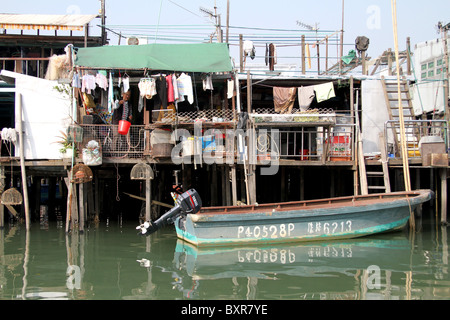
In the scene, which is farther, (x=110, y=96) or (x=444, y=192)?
(x=110, y=96)

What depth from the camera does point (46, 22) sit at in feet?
58.3

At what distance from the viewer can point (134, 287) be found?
7.72 metres

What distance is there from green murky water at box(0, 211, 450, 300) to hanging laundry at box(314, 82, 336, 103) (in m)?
4.63

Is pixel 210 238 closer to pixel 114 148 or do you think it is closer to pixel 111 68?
pixel 114 148

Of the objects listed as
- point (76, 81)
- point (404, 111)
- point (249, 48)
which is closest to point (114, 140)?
point (76, 81)

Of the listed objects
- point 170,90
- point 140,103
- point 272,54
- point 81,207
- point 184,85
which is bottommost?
point 81,207

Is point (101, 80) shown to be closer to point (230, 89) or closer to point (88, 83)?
point (88, 83)

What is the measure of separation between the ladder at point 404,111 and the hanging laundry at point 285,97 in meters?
2.80

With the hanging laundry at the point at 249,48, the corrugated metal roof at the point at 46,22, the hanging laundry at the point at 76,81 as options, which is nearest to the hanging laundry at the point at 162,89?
the hanging laundry at the point at 76,81

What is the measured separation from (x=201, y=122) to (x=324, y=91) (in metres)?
4.31

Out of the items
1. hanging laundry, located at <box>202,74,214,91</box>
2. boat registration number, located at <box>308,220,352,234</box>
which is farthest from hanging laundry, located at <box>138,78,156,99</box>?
boat registration number, located at <box>308,220,352,234</box>

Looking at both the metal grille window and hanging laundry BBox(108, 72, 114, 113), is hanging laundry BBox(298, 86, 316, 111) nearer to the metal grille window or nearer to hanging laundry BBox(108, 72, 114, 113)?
the metal grille window

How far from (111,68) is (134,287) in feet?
25.1

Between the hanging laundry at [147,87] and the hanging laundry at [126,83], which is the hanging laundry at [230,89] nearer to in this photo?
the hanging laundry at [147,87]
